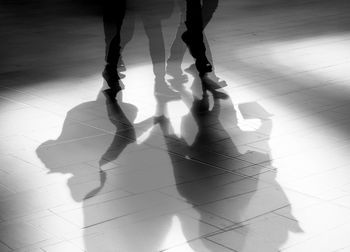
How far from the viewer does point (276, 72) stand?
20.1 ft

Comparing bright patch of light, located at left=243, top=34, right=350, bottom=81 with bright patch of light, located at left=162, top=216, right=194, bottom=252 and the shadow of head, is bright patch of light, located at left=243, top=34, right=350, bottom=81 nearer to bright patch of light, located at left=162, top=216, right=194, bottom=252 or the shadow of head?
the shadow of head

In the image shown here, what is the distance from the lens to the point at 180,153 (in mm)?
4172

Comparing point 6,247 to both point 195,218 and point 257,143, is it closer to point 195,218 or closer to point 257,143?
point 195,218

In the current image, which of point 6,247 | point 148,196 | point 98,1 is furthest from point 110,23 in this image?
point 98,1

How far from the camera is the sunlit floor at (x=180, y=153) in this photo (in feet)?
10.2

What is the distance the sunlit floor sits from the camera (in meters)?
3.10

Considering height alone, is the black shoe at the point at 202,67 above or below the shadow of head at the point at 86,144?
below

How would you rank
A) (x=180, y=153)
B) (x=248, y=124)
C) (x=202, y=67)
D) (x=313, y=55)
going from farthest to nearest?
1. (x=313, y=55)
2. (x=202, y=67)
3. (x=248, y=124)
4. (x=180, y=153)

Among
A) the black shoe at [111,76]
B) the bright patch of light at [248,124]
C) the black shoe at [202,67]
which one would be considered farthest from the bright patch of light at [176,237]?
the black shoe at [202,67]

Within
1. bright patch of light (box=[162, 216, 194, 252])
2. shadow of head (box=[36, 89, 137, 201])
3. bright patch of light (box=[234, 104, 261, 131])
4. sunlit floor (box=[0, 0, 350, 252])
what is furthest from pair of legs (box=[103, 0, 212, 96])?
bright patch of light (box=[162, 216, 194, 252])

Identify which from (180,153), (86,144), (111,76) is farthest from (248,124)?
(111,76)

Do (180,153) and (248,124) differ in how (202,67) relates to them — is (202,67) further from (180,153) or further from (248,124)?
(180,153)

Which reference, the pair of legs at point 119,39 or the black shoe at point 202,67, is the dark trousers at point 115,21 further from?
the black shoe at point 202,67

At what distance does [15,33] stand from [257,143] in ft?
16.7
